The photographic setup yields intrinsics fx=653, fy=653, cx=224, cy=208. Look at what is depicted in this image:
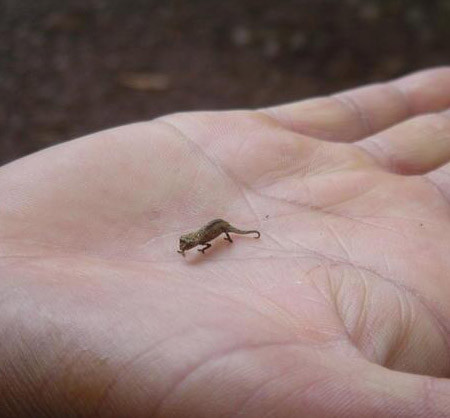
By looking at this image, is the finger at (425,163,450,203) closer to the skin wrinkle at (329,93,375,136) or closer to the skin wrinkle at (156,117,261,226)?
the skin wrinkle at (329,93,375,136)

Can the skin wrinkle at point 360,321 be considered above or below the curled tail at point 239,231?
below

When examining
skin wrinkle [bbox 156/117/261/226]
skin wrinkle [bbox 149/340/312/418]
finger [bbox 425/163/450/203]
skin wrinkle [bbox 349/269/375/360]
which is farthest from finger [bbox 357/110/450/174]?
skin wrinkle [bbox 149/340/312/418]

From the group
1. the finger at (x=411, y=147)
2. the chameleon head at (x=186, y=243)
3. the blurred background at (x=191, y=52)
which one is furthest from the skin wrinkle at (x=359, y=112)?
the blurred background at (x=191, y=52)

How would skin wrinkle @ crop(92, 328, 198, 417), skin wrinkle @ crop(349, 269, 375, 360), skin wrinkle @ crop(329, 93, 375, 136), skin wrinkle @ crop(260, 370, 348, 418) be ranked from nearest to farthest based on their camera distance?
skin wrinkle @ crop(260, 370, 348, 418) < skin wrinkle @ crop(92, 328, 198, 417) < skin wrinkle @ crop(349, 269, 375, 360) < skin wrinkle @ crop(329, 93, 375, 136)

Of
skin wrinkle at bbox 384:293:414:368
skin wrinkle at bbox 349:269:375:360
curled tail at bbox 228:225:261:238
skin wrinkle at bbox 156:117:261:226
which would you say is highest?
skin wrinkle at bbox 156:117:261:226

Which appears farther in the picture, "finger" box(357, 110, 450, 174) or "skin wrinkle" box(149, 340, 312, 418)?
"finger" box(357, 110, 450, 174)

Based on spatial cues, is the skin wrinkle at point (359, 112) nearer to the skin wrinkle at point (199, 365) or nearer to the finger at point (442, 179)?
the finger at point (442, 179)
